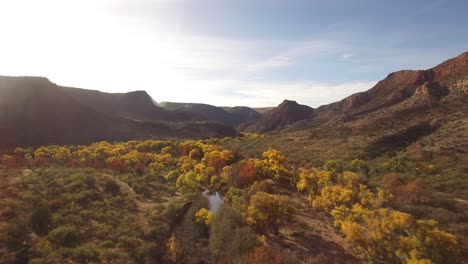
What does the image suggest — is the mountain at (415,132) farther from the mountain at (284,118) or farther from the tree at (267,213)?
the mountain at (284,118)

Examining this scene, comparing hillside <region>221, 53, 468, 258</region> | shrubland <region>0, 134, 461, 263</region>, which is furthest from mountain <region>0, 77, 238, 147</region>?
hillside <region>221, 53, 468, 258</region>

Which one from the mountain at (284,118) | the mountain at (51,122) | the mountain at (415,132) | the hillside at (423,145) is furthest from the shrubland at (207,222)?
the mountain at (284,118)

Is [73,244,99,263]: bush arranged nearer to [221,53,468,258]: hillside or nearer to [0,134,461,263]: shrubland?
[0,134,461,263]: shrubland

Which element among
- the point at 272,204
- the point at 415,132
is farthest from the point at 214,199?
the point at 415,132

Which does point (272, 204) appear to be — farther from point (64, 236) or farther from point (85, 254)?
point (64, 236)

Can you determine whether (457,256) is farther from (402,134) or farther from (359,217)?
(402,134)

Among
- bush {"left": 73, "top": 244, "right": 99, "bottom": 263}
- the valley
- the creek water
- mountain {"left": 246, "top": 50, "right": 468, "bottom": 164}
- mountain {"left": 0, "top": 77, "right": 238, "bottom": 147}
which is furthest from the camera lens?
mountain {"left": 0, "top": 77, "right": 238, "bottom": 147}

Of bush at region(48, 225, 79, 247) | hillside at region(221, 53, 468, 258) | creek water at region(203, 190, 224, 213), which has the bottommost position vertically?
creek water at region(203, 190, 224, 213)

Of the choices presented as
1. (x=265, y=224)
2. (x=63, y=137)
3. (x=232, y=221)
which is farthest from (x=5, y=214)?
(x=63, y=137)
